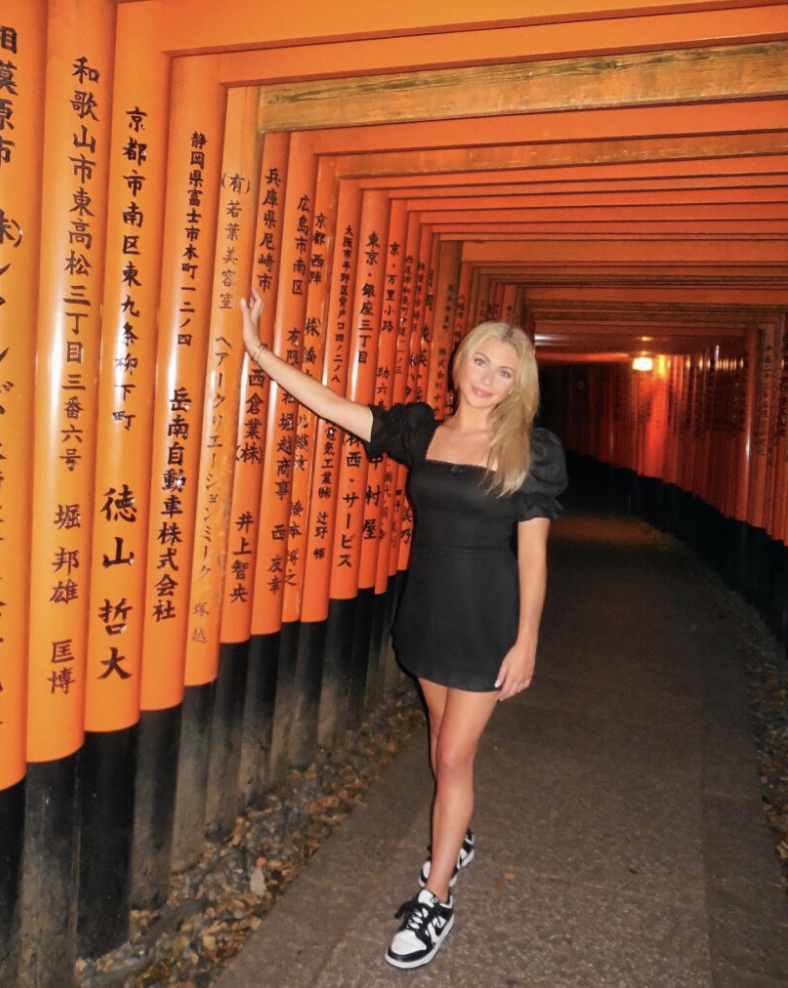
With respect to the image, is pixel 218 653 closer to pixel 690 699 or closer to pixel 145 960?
pixel 145 960

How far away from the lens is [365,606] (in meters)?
4.88

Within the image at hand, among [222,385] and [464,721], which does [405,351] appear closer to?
[222,385]

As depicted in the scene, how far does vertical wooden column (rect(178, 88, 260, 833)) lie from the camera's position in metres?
2.99

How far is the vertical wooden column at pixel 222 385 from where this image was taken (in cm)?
299

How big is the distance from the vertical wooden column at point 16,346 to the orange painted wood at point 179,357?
63cm

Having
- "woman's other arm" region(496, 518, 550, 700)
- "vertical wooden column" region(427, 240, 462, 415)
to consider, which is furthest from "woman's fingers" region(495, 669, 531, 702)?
"vertical wooden column" region(427, 240, 462, 415)

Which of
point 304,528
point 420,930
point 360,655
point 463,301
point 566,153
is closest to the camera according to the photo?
point 420,930

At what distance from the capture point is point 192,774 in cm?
321

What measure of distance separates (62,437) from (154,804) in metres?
1.50

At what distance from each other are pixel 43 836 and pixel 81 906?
430mm

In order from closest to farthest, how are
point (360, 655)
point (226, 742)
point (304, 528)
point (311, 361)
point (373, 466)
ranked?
point (226, 742), point (311, 361), point (304, 528), point (373, 466), point (360, 655)

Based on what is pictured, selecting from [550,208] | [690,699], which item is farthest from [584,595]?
[550,208]

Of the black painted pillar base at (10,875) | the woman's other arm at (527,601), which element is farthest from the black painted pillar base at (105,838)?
the woman's other arm at (527,601)

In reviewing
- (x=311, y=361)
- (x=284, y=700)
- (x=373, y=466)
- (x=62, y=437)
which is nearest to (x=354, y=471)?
(x=373, y=466)
